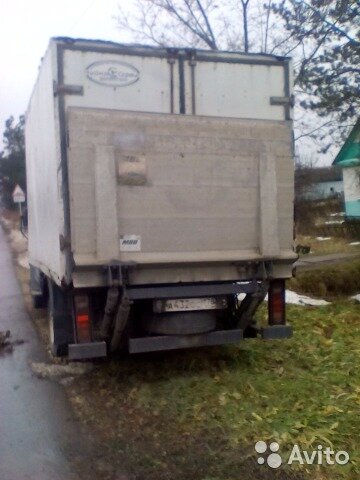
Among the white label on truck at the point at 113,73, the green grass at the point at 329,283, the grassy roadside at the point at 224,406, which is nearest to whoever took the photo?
the grassy roadside at the point at 224,406

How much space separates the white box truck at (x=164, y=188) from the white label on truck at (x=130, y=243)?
1cm

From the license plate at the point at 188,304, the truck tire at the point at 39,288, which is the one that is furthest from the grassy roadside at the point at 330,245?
the license plate at the point at 188,304

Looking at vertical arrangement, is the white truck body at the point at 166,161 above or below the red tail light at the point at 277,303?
above

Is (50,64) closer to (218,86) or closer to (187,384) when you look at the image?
Result: (218,86)

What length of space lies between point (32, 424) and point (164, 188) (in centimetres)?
252

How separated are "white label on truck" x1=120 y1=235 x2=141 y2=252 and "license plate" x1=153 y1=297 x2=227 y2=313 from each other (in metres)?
0.60

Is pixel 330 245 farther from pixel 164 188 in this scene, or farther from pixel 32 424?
pixel 32 424

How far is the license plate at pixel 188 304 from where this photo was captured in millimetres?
6211

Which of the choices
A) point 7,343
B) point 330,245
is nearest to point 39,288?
point 7,343

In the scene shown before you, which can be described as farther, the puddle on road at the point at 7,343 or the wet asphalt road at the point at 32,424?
the puddle on road at the point at 7,343

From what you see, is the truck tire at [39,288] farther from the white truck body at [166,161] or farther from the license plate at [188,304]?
the license plate at [188,304]

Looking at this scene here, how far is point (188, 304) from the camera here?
6344 mm

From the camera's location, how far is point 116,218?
5840mm

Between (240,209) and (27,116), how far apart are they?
4032mm
